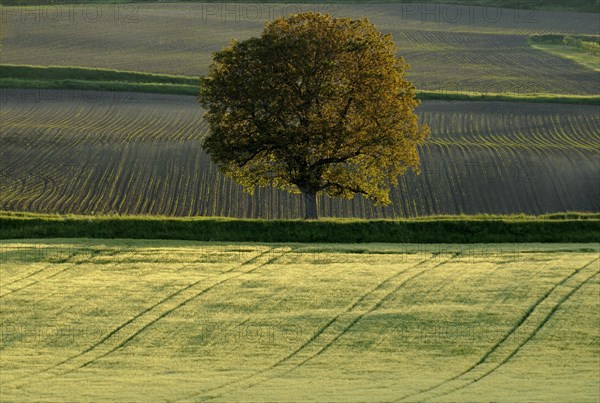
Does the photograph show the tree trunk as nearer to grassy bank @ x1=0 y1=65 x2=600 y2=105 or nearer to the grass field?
the grass field

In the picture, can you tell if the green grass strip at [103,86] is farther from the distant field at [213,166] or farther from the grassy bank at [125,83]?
the distant field at [213,166]

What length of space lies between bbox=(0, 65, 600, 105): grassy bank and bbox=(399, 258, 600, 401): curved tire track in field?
44.9m

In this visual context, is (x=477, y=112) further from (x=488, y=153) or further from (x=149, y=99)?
(x=149, y=99)

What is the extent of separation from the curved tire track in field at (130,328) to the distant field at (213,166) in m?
19.8

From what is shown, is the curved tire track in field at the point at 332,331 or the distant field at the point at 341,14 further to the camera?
the distant field at the point at 341,14

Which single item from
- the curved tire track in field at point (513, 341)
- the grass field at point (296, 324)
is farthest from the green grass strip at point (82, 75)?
the curved tire track in field at point (513, 341)

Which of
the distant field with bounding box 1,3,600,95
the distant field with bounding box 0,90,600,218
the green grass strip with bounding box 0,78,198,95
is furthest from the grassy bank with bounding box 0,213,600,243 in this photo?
the distant field with bounding box 1,3,600,95

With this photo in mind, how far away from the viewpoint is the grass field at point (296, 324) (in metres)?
24.1

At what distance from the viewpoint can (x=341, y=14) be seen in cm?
12531

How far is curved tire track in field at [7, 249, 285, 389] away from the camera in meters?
25.7

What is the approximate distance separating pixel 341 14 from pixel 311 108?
7983cm

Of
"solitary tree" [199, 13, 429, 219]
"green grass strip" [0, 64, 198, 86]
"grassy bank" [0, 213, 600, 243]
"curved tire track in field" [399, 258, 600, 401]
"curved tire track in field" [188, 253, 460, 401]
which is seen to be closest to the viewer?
"curved tire track in field" [399, 258, 600, 401]

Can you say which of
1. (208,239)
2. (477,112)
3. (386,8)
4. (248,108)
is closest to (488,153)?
(477,112)

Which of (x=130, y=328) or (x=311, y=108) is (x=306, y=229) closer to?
(x=311, y=108)
